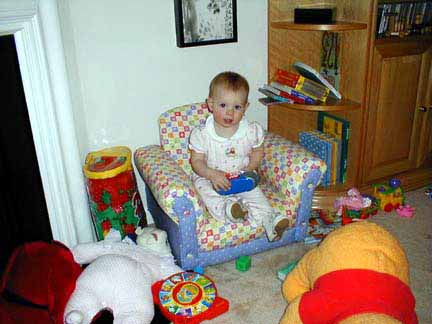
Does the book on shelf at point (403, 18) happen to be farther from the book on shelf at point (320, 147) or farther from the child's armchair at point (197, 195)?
the child's armchair at point (197, 195)

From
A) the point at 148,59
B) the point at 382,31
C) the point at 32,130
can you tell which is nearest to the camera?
the point at 32,130

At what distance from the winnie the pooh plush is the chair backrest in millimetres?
1095

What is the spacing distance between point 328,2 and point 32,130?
6.11ft

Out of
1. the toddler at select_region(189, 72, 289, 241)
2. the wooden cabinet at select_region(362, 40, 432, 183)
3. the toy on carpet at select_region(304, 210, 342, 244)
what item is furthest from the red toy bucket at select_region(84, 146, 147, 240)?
the wooden cabinet at select_region(362, 40, 432, 183)

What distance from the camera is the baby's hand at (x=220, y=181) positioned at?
212cm

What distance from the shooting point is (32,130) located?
2016 millimetres

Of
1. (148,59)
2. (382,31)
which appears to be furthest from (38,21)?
(382,31)

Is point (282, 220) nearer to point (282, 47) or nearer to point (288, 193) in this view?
point (288, 193)

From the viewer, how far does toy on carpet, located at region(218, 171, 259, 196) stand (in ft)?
6.98

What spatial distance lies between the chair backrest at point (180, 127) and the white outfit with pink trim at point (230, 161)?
12 centimetres

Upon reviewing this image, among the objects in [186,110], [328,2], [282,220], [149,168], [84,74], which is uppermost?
[328,2]

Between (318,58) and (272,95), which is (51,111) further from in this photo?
(318,58)

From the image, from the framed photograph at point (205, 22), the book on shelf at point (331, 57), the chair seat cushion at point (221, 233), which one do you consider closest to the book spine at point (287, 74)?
the book on shelf at point (331, 57)

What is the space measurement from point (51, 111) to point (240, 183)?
99 centimetres
